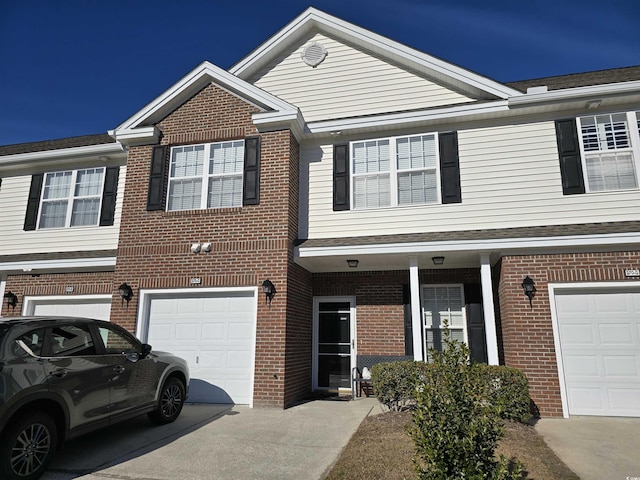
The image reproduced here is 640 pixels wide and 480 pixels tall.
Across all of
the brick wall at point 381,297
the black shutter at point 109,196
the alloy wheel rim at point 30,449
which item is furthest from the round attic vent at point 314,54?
the alloy wheel rim at point 30,449

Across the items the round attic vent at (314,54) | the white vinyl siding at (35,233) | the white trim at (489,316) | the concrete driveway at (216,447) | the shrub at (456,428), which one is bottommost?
the concrete driveway at (216,447)

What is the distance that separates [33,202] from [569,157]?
507 inches

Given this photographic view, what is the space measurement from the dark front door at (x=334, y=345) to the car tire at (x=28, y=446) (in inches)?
248

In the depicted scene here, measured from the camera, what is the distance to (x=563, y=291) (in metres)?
7.78

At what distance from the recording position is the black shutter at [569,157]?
319 inches

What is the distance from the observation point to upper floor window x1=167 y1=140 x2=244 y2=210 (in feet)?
30.5

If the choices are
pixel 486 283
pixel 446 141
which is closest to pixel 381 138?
pixel 446 141

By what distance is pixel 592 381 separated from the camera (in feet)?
24.3

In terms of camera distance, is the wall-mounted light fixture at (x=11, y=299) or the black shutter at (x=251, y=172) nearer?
the black shutter at (x=251, y=172)

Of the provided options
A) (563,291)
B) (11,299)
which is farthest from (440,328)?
(11,299)

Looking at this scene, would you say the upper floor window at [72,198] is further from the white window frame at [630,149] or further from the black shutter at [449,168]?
the white window frame at [630,149]

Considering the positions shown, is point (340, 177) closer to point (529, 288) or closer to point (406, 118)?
point (406, 118)

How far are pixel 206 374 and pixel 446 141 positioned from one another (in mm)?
7076

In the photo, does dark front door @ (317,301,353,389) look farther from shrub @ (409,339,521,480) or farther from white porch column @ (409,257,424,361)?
shrub @ (409,339,521,480)
